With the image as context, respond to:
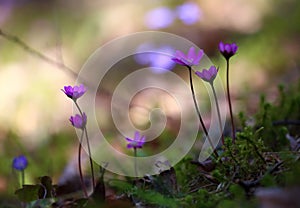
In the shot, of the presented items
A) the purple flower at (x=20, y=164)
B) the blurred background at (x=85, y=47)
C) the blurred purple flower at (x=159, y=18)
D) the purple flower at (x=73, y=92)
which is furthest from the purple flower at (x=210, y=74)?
the blurred purple flower at (x=159, y=18)

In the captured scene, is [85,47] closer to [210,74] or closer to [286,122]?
[286,122]

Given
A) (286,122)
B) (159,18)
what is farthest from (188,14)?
(286,122)

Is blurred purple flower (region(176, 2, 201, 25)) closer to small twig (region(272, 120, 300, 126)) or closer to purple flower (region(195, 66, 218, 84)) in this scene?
small twig (region(272, 120, 300, 126))

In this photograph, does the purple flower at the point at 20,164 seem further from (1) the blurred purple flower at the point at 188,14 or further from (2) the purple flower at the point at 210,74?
(1) the blurred purple flower at the point at 188,14

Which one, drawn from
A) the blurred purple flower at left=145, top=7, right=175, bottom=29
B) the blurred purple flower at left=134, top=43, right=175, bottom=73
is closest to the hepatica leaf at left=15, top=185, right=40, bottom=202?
the blurred purple flower at left=134, top=43, right=175, bottom=73

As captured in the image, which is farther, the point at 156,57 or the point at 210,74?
the point at 156,57

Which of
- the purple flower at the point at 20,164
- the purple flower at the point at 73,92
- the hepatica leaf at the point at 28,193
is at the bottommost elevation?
the hepatica leaf at the point at 28,193

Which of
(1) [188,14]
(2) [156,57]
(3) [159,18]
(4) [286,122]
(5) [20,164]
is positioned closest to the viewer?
(5) [20,164]
